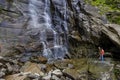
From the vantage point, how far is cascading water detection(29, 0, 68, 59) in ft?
69.4

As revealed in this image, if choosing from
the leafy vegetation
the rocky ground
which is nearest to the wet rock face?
the leafy vegetation

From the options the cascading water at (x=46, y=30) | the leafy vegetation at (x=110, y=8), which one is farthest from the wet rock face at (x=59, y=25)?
the leafy vegetation at (x=110, y=8)

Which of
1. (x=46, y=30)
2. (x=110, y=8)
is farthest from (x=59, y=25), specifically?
(x=110, y=8)

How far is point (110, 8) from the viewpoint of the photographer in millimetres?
24078

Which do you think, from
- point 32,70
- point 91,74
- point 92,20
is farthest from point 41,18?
point 91,74

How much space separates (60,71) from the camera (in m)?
17.3

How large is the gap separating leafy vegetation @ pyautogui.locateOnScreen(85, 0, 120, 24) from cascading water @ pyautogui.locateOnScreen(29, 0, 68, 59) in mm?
3445

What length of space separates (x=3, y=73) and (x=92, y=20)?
8.67 metres

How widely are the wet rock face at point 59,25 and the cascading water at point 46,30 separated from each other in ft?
0.29

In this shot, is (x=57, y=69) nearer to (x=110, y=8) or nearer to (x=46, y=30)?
(x=46, y=30)

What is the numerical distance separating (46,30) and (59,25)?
4.43 feet

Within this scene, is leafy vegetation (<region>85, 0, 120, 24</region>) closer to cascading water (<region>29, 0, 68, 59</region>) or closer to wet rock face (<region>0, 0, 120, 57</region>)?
wet rock face (<region>0, 0, 120, 57</region>)

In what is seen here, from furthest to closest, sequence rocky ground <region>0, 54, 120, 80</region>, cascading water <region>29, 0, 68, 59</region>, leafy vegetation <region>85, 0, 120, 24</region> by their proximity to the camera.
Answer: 1. leafy vegetation <region>85, 0, 120, 24</region>
2. cascading water <region>29, 0, 68, 59</region>
3. rocky ground <region>0, 54, 120, 80</region>

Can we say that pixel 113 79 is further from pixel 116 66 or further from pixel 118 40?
pixel 118 40
